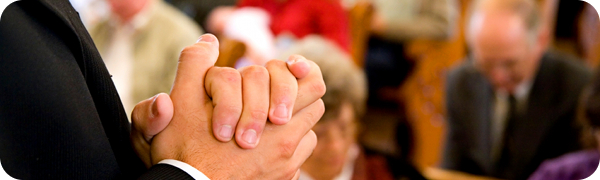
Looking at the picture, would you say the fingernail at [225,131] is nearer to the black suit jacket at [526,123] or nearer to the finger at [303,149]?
the finger at [303,149]

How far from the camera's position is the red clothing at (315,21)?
1.97 m

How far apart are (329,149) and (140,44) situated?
3.25ft

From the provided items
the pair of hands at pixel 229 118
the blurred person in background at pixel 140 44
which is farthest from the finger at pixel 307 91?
the blurred person in background at pixel 140 44

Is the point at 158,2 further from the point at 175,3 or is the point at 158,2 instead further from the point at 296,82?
the point at 296,82

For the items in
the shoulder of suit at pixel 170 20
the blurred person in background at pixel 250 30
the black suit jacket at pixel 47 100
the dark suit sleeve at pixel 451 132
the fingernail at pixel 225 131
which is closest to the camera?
the black suit jacket at pixel 47 100

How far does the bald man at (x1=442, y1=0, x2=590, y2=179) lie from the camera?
5.99 feet

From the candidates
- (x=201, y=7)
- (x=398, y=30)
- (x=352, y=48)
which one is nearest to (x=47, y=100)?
(x=352, y=48)

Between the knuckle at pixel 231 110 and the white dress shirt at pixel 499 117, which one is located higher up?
the knuckle at pixel 231 110

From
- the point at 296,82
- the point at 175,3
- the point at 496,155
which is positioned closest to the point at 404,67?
the point at 496,155

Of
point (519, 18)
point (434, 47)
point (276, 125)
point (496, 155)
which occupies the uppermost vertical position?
point (276, 125)

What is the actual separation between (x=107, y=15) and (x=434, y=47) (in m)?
1.51

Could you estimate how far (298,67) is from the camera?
0.58 meters

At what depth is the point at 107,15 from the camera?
199 centimetres

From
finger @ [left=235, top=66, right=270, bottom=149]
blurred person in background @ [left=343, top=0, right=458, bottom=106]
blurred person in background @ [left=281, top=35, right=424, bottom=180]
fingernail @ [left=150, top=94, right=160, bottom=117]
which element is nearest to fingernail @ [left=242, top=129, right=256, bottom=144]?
finger @ [left=235, top=66, right=270, bottom=149]
